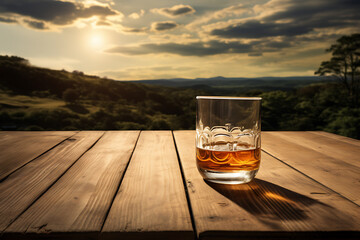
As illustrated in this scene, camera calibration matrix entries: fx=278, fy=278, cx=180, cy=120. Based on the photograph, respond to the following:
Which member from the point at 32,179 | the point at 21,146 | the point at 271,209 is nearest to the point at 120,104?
the point at 21,146

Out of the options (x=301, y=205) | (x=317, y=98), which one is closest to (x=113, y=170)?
(x=301, y=205)

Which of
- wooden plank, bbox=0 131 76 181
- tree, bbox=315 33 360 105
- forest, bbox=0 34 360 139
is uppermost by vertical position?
tree, bbox=315 33 360 105

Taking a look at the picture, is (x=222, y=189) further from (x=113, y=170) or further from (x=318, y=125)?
(x=318, y=125)

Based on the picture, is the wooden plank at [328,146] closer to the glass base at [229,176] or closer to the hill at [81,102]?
the glass base at [229,176]

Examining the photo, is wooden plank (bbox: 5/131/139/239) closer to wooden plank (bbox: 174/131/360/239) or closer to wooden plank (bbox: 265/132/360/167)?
wooden plank (bbox: 174/131/360/239)

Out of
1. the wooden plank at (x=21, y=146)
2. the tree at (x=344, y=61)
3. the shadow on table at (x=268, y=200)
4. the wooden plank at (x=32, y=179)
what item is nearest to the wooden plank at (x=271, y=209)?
the shadow on table at (x=268, y=200)

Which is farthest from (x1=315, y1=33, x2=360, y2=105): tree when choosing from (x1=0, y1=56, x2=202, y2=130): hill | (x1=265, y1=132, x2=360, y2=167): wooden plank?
Answer: (x1=265, y1=132, x2=360, y2=167): wooden plank
